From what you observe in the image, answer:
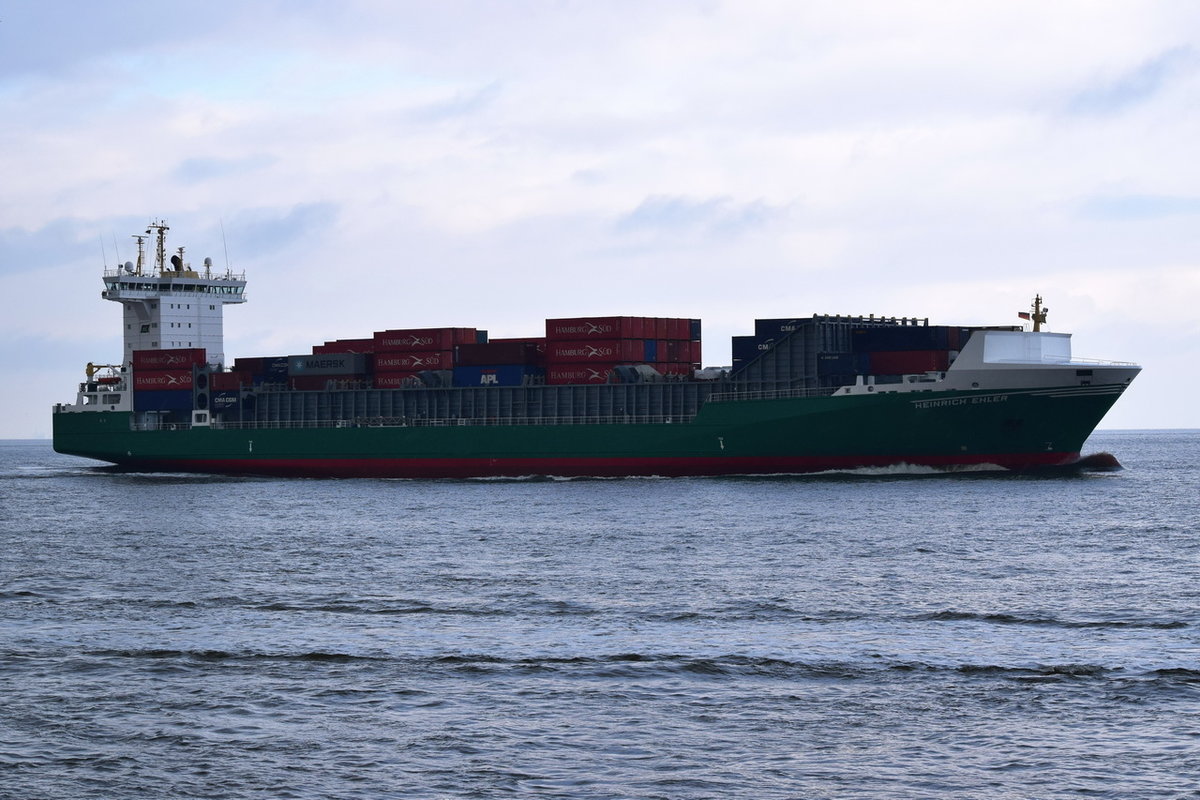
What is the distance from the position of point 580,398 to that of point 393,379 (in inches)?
501

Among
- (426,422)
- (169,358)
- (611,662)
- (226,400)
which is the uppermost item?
(169,358)

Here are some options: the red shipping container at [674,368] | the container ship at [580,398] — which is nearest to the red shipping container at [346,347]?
the container ship at [580,398]

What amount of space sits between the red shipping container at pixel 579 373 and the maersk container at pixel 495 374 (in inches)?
66.0

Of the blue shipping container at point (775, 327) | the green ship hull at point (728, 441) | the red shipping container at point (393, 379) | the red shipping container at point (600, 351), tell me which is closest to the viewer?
the green ship hull at point (728, 441)

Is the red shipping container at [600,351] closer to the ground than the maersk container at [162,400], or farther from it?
farther from it

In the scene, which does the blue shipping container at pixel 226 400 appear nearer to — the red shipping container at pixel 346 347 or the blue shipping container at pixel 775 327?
the red shipping container at pixel 346 347

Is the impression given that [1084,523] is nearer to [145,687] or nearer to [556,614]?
[556,614]

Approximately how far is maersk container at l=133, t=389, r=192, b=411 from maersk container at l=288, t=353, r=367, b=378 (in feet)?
23.1

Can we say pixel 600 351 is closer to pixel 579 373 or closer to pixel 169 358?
pixel 579 373

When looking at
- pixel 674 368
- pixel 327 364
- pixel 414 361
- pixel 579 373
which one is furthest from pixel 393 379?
pixel 674 368

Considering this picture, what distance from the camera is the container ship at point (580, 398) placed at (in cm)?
5947

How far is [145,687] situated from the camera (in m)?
20.1

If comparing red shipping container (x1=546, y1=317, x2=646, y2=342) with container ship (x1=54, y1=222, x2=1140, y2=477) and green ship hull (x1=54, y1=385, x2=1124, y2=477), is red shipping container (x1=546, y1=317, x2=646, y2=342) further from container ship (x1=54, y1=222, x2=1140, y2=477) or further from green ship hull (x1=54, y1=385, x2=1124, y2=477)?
green ship hull (x1=54, y1=385, x2=1124, y2=477)

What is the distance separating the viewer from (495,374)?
7131cm
